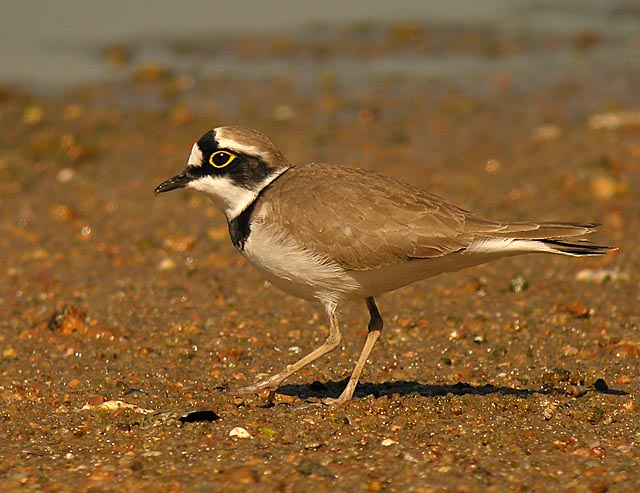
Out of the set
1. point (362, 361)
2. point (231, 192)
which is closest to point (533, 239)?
point (362, 361)

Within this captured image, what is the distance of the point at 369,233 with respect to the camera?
581cm

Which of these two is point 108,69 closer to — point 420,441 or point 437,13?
point 437,13

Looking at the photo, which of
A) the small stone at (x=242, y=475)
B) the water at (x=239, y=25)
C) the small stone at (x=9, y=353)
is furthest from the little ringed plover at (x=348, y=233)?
the water at (x=239, y=25)

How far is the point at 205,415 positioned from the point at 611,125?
26.8 feet

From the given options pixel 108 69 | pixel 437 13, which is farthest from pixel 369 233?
pixel 437 13

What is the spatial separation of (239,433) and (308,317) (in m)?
2.27

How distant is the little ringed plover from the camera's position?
5.78 m

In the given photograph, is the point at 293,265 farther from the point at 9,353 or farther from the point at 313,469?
the point at 9,353

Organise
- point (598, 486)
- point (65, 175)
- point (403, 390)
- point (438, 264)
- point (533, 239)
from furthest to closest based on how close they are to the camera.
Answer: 1. point (65, 175)
2. point (403, 390)
3. point (438, 264)
4. point (533, 239)
5. point (598, 486)

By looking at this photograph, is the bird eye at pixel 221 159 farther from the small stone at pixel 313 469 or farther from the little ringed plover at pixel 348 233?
the small stone at pixel 313 469

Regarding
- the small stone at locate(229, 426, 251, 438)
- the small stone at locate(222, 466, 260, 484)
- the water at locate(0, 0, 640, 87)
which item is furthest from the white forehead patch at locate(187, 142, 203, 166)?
the water at locate(0, 0, 640, 87)

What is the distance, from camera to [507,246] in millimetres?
5742

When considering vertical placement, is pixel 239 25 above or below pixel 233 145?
below

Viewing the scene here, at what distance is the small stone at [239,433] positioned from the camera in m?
5.59
